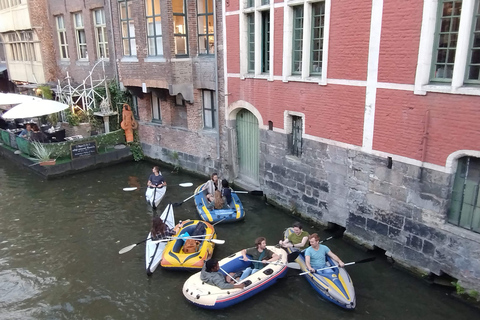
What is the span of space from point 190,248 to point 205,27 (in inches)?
345

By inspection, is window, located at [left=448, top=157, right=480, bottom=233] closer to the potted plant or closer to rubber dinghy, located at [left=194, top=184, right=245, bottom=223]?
rubber dinghy, located at [left=194, top=184, right=245, bottom=223]

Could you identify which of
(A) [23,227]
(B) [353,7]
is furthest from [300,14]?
(A) [23,227]

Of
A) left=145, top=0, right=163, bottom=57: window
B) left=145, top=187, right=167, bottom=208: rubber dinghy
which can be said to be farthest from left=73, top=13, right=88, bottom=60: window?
left=145, top=187, right=167, bottom=208: rubber dinghy

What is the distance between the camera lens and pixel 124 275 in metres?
8.73

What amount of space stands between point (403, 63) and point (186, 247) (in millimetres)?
6319

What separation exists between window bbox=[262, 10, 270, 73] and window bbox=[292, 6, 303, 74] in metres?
1.24

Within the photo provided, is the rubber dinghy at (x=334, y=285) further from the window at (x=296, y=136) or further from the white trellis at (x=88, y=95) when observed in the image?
the white trellis at (x=88, y=95)

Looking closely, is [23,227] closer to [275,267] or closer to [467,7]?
[275,267]

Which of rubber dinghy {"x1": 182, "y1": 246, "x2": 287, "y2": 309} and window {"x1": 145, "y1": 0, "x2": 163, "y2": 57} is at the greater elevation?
window {"x1": 145, "y1": 0, "x2": 163, "y2": 57}

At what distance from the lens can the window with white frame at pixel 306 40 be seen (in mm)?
9547

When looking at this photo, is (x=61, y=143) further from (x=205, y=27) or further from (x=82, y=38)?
(x=205, y=27)

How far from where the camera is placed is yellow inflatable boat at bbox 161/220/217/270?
855cm

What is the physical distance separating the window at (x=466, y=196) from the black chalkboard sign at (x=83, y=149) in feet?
45.7

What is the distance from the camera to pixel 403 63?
779 centimetres
